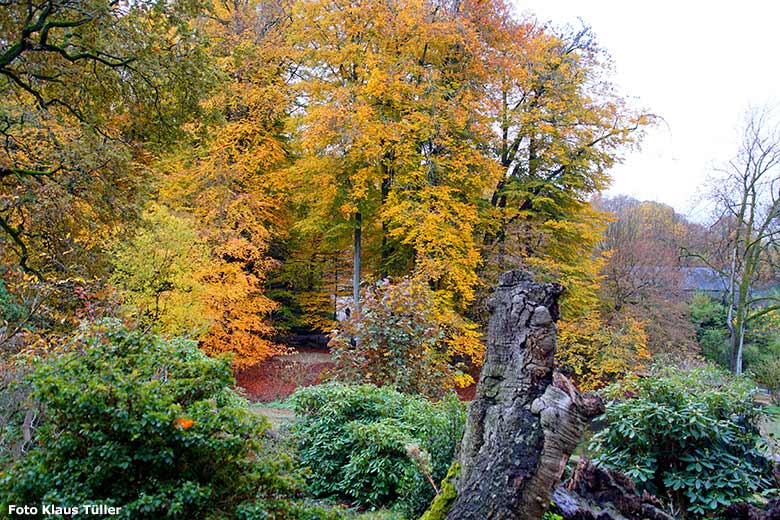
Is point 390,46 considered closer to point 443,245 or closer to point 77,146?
point 443,245

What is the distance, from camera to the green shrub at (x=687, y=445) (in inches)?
157

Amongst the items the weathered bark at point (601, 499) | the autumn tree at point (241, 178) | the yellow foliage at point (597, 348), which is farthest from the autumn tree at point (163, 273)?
the yellow foliage at point (597, 348)

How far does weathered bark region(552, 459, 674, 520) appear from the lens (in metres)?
3.63

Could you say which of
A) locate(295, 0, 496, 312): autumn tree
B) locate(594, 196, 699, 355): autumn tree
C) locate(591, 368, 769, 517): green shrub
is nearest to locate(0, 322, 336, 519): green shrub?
locate(591, 368, 769, 517): green shrub

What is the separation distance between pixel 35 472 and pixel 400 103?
40.1 feet

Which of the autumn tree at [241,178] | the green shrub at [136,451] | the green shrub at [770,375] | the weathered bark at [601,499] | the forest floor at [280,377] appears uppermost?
the autumn tree at [241,178]

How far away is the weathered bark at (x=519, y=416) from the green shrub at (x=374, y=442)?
40.2 inches

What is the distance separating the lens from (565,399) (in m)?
2.85

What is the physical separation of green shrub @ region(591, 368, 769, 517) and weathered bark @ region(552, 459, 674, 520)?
41 cm

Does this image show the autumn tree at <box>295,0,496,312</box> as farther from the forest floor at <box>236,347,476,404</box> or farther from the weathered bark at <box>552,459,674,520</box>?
Result: the weathered bark at <box>552,459,674,520</box>

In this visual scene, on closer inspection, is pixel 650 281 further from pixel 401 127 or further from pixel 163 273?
pixel 163 273

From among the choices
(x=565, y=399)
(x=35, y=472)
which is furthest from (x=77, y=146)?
(x=565, y=399)

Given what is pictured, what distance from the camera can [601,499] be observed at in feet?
12.4

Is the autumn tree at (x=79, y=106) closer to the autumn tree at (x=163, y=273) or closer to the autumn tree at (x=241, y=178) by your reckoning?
the autumn tree at (x=163, y=273)
